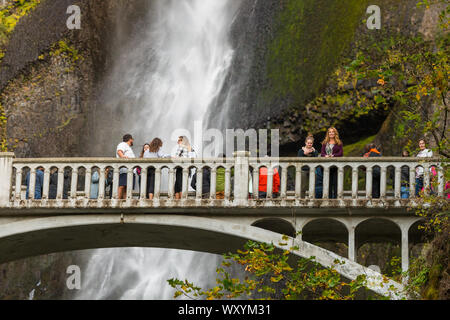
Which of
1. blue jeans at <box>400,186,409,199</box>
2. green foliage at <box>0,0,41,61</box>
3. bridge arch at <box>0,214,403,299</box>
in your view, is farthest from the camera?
green foliage at <box>0,0,41,61</box>

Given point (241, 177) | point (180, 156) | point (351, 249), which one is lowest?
point (351, 249)

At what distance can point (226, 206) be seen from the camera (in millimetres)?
20266

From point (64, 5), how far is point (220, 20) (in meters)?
6.44

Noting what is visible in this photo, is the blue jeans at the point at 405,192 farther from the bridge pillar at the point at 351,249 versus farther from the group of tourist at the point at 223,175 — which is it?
the bridge pillar at the point at 351,249

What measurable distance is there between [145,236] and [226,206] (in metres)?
2.97

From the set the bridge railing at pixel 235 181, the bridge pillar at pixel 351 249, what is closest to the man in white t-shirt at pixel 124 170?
the bridge railing at pixel 235 181

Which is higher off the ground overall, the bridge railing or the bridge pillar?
the bridge railing

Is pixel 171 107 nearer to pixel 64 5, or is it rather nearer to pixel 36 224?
pixel 64 5

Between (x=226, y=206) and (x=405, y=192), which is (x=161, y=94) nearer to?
(x=226, y=206)

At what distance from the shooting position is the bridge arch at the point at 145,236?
19.4 metres

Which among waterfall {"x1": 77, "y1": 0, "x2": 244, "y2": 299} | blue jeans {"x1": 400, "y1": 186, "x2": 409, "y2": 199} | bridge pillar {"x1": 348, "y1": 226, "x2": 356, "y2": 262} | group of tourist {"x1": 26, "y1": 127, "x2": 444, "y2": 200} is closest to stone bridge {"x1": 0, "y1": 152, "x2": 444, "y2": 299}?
bridge pillar {"x1": 348, "y1": 226, "x2": 356, "y2": 262}

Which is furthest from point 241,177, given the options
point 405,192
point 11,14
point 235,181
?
point 11,14

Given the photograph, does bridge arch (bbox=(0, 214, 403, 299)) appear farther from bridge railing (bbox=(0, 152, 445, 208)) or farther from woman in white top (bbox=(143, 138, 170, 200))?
woman in white top (bbox=(143, 138, 170, 200))

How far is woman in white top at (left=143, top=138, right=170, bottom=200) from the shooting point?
2083cm
